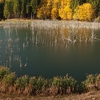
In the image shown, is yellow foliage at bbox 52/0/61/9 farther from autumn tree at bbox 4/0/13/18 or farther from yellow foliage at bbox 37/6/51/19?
autumn tree at bbox 4/0/13/18

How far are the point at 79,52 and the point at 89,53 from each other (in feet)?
3.86

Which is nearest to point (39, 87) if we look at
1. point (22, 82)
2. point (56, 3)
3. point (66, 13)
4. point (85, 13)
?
point (22, 82)

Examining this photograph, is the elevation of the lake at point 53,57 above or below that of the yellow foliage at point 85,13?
below

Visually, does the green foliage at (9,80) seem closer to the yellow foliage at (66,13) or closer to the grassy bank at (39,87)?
the grassy bank at (39,87)

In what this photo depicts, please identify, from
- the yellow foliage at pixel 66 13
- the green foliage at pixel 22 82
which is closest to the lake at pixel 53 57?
the green foliage at pixel 22 82

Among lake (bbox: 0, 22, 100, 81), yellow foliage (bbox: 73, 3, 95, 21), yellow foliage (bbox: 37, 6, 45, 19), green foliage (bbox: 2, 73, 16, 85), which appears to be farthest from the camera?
yellow foliage (bbox: 37, 6, 45, 19)

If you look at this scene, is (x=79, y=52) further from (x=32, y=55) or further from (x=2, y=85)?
(x=2, y=85)

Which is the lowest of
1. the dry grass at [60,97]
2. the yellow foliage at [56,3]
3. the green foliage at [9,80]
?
the dry grass at [60,97]

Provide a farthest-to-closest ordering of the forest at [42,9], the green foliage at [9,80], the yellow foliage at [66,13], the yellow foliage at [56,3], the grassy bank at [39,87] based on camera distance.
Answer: the yellow foliage at [56,3]
the forest at [42,9]
the yellow foliage at [66,13]
the green foliage at [9,80]
the grassy bank at [39,87]

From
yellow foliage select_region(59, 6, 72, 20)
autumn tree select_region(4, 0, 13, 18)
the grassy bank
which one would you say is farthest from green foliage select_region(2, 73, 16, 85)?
autumn tree select_region(4, 0, 13, 18)

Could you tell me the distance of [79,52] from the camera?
27.3 m

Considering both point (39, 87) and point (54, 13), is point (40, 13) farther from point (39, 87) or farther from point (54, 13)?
point (39, 87)

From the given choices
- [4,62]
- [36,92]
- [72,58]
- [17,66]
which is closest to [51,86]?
[36,92]

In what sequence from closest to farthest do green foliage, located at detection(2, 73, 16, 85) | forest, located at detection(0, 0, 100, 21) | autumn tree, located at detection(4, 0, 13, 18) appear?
1. green foliage, located at detection(2, 73, 16, 85)
2. forest, located at detection(0, 0, 100, 21)
3. autumn tree, located at detection(4, 0, 13, 18)
